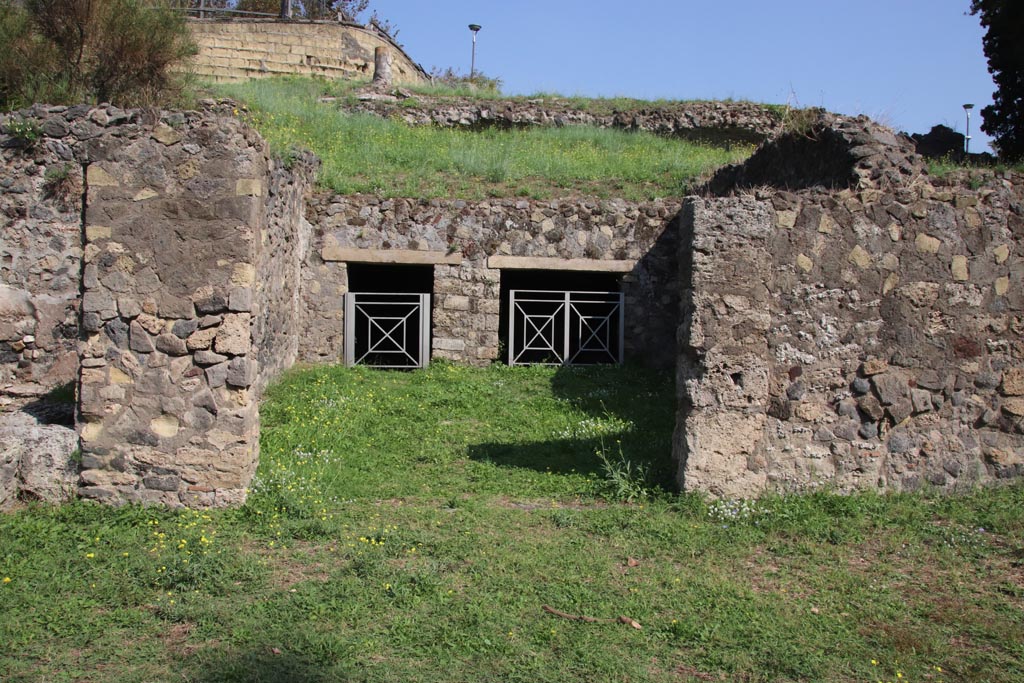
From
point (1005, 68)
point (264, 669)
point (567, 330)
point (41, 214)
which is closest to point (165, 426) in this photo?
point (264, 669)

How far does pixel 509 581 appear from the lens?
4.56 metres

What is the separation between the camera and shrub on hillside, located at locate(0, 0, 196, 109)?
43.0 feet

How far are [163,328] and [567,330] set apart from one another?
7.24m

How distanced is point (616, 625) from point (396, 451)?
356 centimetres

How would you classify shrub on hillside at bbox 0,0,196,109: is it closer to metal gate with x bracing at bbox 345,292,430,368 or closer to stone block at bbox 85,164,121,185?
metal gate with x bracing at bbox 345,292,430,368

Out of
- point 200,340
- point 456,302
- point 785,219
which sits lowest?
point 200,340

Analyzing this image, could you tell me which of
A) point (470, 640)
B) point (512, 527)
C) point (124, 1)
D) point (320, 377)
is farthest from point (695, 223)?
point (124, 1)

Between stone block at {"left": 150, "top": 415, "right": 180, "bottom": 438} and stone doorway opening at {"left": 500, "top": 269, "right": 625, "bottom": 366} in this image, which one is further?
stone doorway opening at {"left": 500, "top": 269, "right": 625, "bottom": 366}

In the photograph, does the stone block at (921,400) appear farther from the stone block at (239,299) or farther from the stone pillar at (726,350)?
the stone block at (239,299)

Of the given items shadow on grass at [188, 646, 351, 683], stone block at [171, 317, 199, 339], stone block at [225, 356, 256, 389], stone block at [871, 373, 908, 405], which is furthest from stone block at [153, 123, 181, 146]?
stone block at [871, 373, 908, 405]

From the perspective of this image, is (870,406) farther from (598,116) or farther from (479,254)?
(598,116)

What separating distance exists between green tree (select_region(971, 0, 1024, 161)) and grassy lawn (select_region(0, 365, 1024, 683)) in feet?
45.1

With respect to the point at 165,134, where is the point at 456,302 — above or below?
below

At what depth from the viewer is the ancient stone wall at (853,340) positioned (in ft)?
19.1
